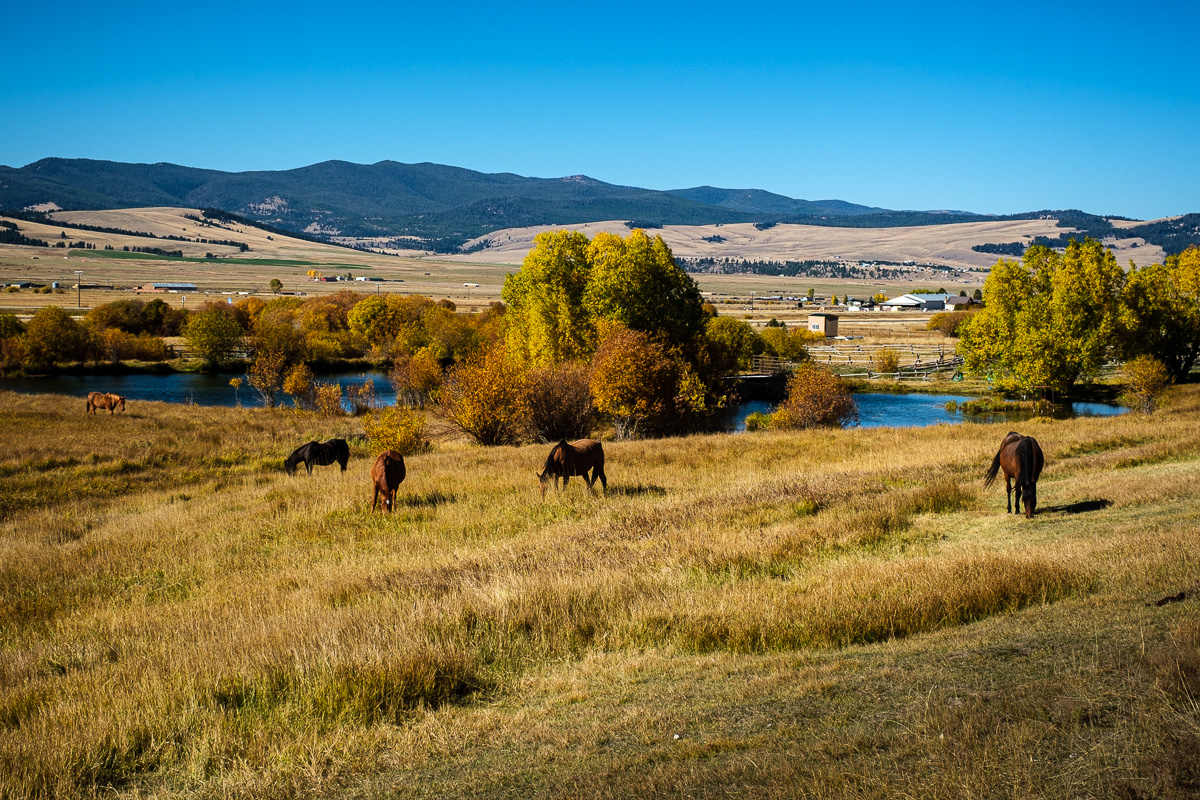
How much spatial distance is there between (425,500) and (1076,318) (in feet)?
168

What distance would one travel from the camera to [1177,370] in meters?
60.8

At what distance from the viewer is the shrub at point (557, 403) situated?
40.8 m

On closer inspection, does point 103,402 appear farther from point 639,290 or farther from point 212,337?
point 212,337

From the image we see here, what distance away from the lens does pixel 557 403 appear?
135 ft

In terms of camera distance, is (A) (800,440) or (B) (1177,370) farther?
(B) (1177,370)

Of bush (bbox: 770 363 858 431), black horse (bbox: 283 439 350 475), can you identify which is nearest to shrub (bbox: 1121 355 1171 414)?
bush (bbox: 770 363 858 431)

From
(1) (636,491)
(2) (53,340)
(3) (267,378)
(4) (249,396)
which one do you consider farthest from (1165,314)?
(2) (53,340)

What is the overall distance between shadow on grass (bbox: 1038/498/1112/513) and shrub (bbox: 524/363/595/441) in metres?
27.0

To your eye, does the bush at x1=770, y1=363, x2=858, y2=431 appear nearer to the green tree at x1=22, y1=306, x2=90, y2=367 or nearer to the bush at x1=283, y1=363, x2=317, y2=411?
the bush at x1=283, y1=363, x2=317, y2=411

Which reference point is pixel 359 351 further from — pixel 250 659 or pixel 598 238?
pixel 250 659

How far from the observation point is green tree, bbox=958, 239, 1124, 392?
56531mm

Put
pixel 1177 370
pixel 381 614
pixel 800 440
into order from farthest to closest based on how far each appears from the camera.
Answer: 1. pixel 1177 370
2. pixel 800 440
3. pixel 381 614

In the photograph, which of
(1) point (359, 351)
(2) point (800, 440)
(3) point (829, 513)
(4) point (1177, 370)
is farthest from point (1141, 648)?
(1) point (359, 351)

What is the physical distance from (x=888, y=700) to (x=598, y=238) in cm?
4768
